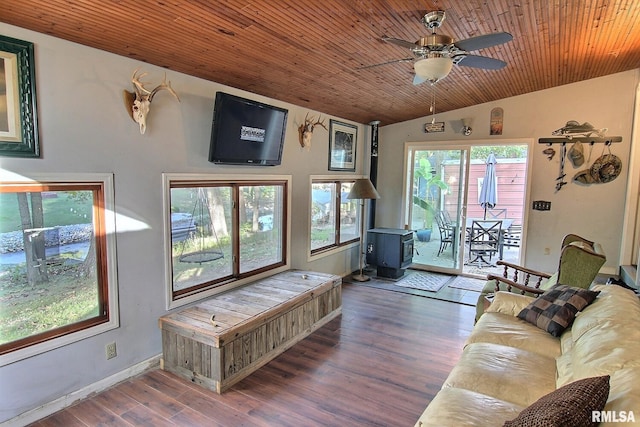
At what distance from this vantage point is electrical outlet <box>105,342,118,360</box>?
2855 millimetres

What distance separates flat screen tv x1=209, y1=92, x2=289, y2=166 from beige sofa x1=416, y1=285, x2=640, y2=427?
8.54 feet

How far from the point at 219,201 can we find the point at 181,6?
6.33 feet

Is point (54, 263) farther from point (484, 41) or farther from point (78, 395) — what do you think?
point (484, 41)

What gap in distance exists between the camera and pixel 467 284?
5.73m

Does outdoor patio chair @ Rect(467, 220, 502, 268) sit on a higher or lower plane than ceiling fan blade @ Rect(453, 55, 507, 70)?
lower

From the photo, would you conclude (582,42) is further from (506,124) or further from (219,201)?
(219,201)

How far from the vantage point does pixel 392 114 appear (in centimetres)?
584

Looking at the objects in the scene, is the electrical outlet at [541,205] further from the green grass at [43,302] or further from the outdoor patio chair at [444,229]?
the green grass at [43,302]

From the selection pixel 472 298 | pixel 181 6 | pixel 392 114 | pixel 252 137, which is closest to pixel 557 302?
pixel 472 298

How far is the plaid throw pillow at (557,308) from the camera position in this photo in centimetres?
266

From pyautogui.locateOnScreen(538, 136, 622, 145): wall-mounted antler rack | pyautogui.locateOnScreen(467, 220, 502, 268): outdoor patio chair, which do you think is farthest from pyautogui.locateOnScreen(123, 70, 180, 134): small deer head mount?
pyautogui.locateOnScreen(467, 220, 502, 268): outdoor patio chair

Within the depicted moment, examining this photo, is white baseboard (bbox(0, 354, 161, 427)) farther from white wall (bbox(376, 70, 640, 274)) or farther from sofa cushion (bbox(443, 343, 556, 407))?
white wall (bbox(376, 70, 640, 274))

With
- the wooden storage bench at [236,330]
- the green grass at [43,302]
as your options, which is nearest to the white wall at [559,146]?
the wooden storage bench at [236,330]

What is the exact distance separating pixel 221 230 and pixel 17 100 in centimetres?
199
